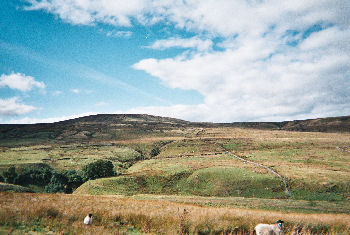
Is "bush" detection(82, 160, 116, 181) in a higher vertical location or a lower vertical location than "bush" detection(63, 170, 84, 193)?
higher

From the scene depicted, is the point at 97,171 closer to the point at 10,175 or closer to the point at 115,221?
the point at 10,175

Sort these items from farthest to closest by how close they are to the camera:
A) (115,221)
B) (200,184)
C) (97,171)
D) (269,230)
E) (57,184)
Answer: (57,184)
(97,171)
(200,184)
(115,221)
(269,230)

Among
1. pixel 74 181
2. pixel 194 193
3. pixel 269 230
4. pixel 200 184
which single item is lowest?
pixel 74 181

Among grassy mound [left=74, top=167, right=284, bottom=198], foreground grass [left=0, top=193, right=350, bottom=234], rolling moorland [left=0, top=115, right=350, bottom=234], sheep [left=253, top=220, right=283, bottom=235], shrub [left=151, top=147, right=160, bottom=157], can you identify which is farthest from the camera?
shrub [left=151, top=147, right=160, bottom=157]

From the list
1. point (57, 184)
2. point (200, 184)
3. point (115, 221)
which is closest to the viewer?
point (115, 221)

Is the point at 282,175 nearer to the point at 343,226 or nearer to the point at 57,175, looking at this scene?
the point at 343,226

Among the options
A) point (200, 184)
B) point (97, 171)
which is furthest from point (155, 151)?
point (200, 184)

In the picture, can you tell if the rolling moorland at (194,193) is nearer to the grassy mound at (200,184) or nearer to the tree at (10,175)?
the grassy mound at (200,184)

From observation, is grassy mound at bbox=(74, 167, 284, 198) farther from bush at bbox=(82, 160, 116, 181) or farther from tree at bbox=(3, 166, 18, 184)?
tree at bbox=(3, 166, 18, 184)

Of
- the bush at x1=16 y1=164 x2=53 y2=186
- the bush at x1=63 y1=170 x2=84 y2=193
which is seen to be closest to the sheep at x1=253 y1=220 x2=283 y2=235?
the bush at x1=63 y1=170 x2=84 y2=193

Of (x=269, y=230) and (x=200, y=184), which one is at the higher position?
(x=269, y=230)

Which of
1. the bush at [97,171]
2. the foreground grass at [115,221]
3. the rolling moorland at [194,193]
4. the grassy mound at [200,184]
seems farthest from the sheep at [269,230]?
the bush at [97,171]

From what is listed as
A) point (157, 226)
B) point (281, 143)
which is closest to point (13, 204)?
point (157, 226)

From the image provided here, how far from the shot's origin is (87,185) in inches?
1959
